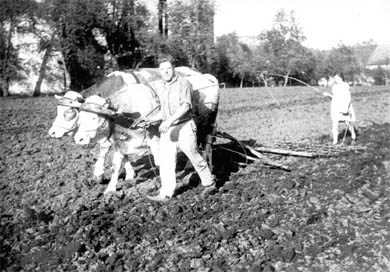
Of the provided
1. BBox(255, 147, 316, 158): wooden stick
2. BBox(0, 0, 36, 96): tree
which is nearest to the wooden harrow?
BBox(255, 147, 316, 158): wooden stick

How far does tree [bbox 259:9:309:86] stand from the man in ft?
158

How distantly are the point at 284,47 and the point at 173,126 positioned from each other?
53.7 m

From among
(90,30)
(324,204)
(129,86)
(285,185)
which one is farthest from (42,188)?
(90,30)

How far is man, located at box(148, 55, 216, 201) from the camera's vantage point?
20.0 feet

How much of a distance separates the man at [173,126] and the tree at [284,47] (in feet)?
158

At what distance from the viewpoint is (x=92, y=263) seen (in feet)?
16.3

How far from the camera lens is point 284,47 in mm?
57500

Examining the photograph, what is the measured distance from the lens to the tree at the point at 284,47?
2174 inches

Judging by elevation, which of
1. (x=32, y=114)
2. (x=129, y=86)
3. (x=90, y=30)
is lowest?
(x=32, y=114)

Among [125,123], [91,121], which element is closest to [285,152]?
[125,123]

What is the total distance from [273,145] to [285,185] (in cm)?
279

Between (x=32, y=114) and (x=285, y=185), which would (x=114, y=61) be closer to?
(x=32, y=114)

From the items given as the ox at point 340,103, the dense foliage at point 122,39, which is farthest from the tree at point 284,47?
the ox at point 340,103

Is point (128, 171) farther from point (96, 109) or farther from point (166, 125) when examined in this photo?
point (166, 125)
